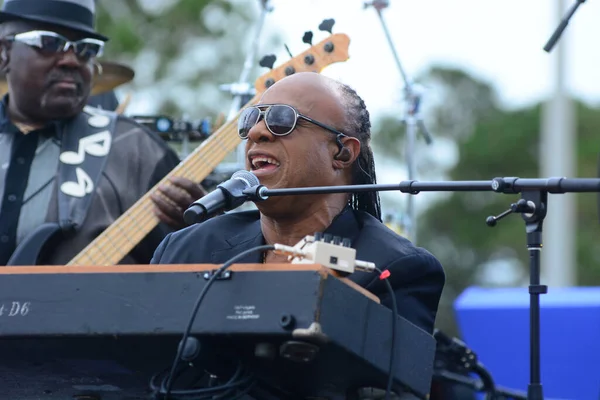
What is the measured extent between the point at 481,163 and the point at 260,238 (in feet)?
86.2

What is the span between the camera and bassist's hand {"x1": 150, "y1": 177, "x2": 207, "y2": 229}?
515 cm

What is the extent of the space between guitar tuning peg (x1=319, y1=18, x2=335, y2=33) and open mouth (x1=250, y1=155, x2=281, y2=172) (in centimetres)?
129

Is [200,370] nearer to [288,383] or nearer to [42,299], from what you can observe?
[288,383]

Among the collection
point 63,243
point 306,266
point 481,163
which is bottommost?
point 306,266

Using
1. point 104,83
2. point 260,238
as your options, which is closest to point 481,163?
point 104,83

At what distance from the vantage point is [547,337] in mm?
6324

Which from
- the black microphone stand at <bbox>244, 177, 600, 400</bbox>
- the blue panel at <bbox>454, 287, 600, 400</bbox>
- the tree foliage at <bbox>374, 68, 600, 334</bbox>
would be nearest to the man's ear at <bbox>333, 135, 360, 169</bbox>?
the black microphone stand at <bbox>244, 177, 600, 400</bbox>

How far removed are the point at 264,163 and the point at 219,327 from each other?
1183 mm

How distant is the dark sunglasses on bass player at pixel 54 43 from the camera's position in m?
5.52

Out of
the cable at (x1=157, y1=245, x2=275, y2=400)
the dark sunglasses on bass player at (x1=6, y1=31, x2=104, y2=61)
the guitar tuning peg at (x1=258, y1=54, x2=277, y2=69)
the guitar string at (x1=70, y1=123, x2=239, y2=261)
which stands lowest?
the cable at (x1=157, y1=245, x2=275, y2=400)

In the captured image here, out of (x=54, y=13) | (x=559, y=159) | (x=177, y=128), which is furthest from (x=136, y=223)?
(x=559, y=159)

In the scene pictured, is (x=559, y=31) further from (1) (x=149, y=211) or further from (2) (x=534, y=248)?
(1) (x=149, y=211)

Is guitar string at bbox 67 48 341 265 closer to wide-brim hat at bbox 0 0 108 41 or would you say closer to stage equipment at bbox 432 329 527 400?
wide-brim hat at bbox 0 0 108 41

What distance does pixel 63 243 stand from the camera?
5324 mm
